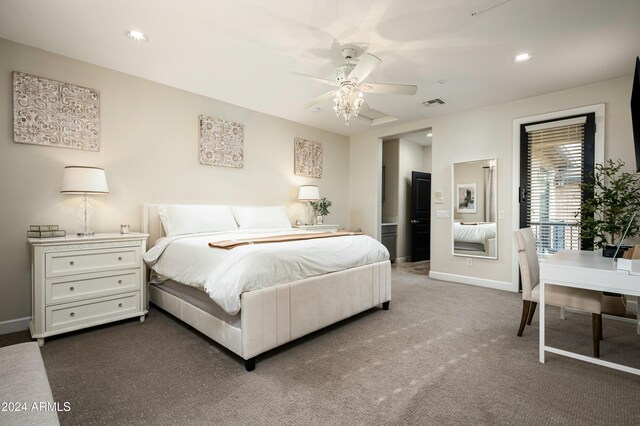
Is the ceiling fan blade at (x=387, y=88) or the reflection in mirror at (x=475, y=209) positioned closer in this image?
the ceiling fan blade at (x=387, y=88)

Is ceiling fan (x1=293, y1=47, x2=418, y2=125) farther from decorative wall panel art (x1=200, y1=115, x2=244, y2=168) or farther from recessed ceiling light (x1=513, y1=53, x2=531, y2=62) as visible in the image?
decorative wall panel art (x1=200, y1=115, x2=244, y2=168)

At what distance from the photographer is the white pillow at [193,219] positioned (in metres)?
3.34

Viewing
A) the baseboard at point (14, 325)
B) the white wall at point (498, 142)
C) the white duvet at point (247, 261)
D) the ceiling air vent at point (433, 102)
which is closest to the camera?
the white duvet at point (247, 261)

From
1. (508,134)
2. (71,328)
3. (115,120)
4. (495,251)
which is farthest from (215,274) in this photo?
(508,134)

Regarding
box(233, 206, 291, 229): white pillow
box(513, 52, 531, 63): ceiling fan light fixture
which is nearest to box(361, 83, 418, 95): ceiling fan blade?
box(513, 52, 531, 63): ceiling fan light fixture

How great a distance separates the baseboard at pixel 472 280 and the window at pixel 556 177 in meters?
0.66

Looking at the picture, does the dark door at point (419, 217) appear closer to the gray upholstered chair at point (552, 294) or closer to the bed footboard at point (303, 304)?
the bed footboard at point (303, 304)

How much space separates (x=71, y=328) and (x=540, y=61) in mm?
5166

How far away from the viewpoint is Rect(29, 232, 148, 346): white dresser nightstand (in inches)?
98.0

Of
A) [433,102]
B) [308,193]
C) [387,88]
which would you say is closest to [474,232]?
[433,102]

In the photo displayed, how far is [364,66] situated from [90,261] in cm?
300

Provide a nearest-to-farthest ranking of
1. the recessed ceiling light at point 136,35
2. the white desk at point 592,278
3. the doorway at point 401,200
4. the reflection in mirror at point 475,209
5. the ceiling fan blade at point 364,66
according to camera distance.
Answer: the white desk at point 592,278
the ceiling fan blade at point 364,66
the recessed ceiling light at point 136,35
the reflection in mirror at point 475,209
the doorway at point 401,200

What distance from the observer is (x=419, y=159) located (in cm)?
722

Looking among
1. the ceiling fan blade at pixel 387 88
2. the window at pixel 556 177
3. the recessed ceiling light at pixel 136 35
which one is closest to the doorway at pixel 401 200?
the window at pixel 556 177
